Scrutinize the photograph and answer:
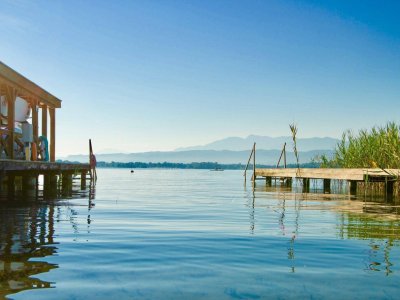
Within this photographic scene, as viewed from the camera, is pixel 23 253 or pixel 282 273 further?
pixel 23 253

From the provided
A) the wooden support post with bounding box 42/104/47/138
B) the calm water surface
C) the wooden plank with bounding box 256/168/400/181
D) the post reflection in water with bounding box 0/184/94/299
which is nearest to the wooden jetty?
the wooden plank with bounding box 256/168/400/181

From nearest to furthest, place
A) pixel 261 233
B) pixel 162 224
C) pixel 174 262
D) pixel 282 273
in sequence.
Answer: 1. pixel 282 273
2. pixel 174 262
3. pixel 261 233
4. pixel 162 224

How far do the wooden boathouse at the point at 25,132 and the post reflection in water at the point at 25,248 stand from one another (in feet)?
14.9

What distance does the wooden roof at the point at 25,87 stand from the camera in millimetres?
16578

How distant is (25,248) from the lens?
6.42m

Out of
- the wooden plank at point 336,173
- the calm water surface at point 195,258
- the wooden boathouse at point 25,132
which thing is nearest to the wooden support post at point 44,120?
the wooden boathouse at point 25,132

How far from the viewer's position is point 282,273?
5.27 m

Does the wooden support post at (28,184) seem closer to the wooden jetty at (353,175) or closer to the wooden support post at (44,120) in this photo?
the wooden support post at (44,120)

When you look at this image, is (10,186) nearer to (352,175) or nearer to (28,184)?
(28,184)

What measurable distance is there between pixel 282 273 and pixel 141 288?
164 centimetres

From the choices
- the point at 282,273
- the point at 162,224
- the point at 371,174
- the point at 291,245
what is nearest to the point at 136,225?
the point at 162,224

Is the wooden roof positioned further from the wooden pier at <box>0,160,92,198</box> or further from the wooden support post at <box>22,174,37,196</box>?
the wooden support post at <box>22,174,37,196</box>

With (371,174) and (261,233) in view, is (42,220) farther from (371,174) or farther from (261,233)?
(371,174)

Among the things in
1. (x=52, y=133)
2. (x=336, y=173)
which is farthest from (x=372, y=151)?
(x=52, y=133)
